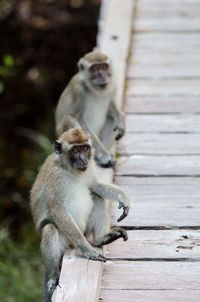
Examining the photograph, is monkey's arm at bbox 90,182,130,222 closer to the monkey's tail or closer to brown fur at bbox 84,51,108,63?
the monkey's tail

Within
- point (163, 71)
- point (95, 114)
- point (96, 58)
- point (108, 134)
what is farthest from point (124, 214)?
point (163, 71)

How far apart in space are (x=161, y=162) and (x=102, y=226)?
1.21 meters

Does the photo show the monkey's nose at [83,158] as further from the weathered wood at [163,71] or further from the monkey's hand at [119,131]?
the weathered wood at [163,71]

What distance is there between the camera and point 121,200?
551cm

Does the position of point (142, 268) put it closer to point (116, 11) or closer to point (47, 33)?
point (116, 11)

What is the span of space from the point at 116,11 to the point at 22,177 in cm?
257

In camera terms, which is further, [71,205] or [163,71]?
[163,71]

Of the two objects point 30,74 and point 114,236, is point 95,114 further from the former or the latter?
point 30,74

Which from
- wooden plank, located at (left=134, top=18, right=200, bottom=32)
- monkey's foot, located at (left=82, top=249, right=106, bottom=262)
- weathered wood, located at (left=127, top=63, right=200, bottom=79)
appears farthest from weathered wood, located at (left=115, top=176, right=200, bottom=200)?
wooden plank, located at (left=134, top=18, right=200, bottom=32)

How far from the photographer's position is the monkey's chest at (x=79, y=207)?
551 cm

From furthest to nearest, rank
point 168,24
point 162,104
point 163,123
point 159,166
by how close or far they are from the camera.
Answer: point 168,24 → point 162,104 → point 163,123 → point 159,166

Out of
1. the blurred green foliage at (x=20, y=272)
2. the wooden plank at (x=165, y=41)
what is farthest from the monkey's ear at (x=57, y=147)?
the wooden plank at (x=165, y=41)

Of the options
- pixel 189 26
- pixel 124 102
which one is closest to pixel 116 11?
pixel 189 26

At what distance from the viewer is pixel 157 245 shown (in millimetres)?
5273
